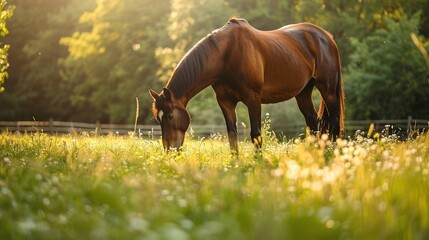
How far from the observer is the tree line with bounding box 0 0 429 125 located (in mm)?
22562

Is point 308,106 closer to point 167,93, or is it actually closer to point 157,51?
point 167,93

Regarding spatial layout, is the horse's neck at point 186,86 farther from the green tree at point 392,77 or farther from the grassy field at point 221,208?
the green tree at point 392,77

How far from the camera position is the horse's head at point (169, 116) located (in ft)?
24.1

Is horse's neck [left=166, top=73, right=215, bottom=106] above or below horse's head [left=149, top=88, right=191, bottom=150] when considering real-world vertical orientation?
above

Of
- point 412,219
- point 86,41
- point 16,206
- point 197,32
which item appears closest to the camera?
point 412,219

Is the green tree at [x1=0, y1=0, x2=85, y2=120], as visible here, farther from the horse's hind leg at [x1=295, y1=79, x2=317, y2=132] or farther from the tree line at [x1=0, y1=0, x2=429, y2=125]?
the horse's hind leg at [x1=295, y1=79, x2=317, y2=132]

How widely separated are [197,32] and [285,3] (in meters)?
5.07

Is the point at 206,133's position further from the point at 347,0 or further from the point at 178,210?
the point at 178,210

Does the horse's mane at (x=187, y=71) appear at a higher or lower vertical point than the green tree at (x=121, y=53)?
lower

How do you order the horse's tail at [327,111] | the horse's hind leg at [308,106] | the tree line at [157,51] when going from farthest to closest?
the tree line at [157,51] < the horse's hind leg at [308,106] < the horse's tail at [327,111]

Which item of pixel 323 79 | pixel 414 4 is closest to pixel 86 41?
pixel 414 4

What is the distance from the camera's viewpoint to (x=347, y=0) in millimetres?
28875

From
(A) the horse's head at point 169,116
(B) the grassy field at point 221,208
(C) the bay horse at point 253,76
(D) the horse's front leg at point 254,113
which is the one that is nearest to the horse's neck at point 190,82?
(C) the bay horse at point 253,76

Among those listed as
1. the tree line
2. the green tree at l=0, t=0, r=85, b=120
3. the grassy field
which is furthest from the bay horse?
the green tree at l=0, t=0, r=85, b=120
